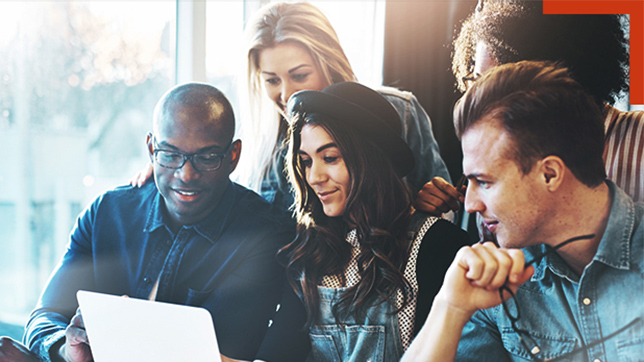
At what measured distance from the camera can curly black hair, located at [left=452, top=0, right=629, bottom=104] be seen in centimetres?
106

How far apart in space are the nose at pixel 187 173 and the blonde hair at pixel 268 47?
5.2 inches

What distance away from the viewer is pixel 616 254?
1.01 meters

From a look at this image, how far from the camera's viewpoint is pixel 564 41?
1.09 metres

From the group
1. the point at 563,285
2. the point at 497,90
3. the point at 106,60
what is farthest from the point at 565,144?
the point at 106,60

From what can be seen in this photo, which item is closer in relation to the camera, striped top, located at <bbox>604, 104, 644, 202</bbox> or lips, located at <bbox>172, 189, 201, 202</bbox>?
striped top, located at <bbox>604, 104, 644, 202</bbox>

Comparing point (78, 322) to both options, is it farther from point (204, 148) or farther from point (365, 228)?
point (365, 228)

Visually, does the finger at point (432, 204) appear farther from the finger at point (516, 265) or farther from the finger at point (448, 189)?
the finger at point (516, 265)

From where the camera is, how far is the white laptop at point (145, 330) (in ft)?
4.50

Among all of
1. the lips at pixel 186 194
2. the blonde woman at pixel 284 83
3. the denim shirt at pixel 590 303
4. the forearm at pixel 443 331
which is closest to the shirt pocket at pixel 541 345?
the denim shirt at pixel 590 303

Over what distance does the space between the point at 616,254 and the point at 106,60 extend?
1.45 m

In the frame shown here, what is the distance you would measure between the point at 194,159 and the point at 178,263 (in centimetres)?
30

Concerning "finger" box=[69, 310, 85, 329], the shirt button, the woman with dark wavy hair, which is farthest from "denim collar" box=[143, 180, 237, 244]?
the shirt button

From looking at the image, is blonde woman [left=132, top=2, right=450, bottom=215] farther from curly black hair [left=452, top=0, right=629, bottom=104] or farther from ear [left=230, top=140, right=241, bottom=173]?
curly black hair [left=452, top=0, right=629, bottom=104]

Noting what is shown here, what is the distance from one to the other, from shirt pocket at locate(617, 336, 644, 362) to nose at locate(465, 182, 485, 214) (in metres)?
0.35
